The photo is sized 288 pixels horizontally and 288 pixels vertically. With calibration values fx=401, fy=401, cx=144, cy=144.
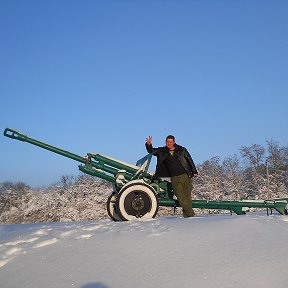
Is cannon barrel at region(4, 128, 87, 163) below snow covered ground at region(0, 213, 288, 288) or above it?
above

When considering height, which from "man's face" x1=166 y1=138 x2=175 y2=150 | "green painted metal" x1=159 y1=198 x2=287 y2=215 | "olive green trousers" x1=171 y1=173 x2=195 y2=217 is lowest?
"green painted metal" x1=159 y1=198 x2=287 y2=215

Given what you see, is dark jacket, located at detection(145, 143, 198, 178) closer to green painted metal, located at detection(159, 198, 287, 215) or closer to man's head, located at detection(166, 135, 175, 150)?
man's head, located at detection(166, 135, 175, 150)

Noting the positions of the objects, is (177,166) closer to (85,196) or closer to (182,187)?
(182,187)

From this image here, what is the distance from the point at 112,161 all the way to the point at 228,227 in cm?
367

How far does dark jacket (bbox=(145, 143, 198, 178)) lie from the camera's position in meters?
7.06

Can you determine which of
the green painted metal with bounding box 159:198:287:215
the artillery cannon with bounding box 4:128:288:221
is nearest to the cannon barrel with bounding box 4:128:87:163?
the artillery cannon with bounding box 4:128:288:221

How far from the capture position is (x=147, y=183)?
24.0 ft

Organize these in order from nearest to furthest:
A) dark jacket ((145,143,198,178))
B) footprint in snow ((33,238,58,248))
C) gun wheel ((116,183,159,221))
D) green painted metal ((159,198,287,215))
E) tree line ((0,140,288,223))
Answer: footprint in snow ((33,238,58,248)) → gun wheel ((116,183,159,221)) → dark jacket ((145,143,198,178)) → green painted metal ((159,198,287,215)) → tree line ((0,140,288,223))

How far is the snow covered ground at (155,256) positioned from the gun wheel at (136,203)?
182cm

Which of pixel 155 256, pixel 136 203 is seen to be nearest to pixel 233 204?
pixel 136 203

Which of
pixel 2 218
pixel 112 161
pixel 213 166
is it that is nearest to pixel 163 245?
pixel 112 161

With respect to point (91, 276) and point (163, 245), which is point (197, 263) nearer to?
point (163, 245)

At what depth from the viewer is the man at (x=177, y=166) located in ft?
22.9

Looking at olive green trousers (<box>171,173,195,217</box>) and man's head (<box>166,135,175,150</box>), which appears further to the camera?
man's head (<box>166,135,175,150</box>)
